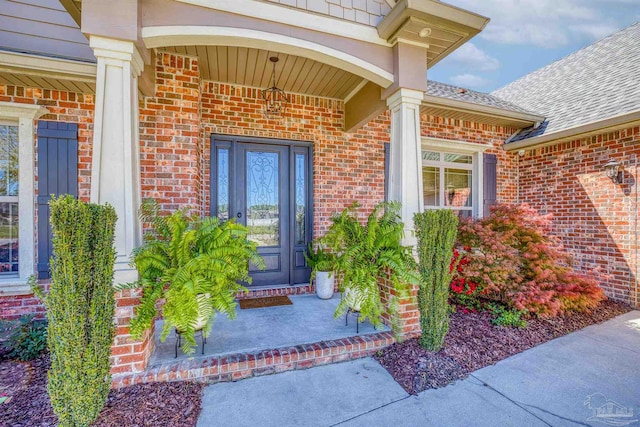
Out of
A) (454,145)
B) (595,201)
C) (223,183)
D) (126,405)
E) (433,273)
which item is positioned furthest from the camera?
(454,145)

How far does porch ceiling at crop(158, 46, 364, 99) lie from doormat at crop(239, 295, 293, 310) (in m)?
2.91

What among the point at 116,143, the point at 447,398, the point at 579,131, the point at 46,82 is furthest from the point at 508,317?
the point at 46,82

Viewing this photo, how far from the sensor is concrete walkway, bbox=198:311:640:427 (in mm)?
1969

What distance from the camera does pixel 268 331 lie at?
9.65 feet

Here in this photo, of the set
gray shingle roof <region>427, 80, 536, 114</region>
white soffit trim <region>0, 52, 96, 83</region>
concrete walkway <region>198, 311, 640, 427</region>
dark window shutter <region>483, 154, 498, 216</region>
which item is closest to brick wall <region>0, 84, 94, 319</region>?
white soffit trim <region>0, 52, 96, 83</region>

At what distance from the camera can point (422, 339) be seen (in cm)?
277

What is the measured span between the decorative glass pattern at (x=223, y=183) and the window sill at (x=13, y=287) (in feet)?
6.69

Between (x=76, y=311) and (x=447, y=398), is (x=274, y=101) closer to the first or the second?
(x=76, y=311)

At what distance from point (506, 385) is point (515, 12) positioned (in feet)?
35.3

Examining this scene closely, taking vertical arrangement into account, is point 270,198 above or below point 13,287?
above

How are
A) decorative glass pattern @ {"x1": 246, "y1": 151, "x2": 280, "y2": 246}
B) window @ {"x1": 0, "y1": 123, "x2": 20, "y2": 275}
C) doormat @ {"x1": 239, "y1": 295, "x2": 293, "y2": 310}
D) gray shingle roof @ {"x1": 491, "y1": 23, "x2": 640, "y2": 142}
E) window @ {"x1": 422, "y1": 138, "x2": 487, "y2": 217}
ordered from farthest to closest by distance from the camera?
window @ {"x1": 422, "y1": 138, "x2": 487, "y2": 217} → gray shingle roof @ {"x1": 491, "y1": 23, "x2": 640, "y2": 142} → decorative glass pattern @ {"x1": 246, "y1": 151, "x2": 280, "y2": 246} → doormat @ {"x1": 239, "y1": 295, "x2": 293, "y2": 310} → window @ {"x1": 0, "y1": 123, "x2": 20, "y2": 275}

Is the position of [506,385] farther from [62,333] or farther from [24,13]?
[24,13]

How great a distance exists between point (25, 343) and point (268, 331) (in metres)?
2.17

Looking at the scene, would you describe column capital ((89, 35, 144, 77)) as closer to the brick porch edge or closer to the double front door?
the double front door
